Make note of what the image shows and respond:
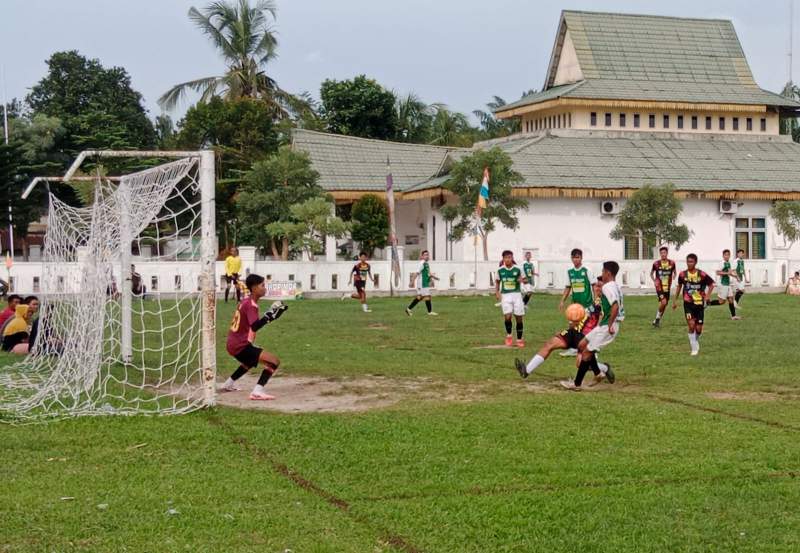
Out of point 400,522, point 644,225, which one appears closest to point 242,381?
point 400,522

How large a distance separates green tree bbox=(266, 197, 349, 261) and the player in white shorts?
27.6 metres

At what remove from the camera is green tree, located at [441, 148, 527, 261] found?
43.2 metres

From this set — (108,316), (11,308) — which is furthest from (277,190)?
(108,316)

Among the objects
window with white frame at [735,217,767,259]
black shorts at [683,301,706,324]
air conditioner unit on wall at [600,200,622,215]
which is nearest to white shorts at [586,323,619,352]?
black shorts at [683,301,706,324]

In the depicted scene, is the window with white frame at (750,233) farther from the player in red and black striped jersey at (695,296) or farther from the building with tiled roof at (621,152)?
the player in red and black striped jersey at (695,296)

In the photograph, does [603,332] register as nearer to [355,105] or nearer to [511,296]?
[511,296]

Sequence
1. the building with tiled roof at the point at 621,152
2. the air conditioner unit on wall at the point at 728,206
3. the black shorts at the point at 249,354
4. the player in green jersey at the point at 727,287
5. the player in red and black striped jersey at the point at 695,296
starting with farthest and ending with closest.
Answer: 1. the air conditioner unit on wall at the point at 728,206
2. the building with tiled roof at the point at 621,152
3. the player in green jersey at the point at 727,287
4. the player in red and black striped jersey at the point at 695,296
5. the black shorts at the point at 249,354

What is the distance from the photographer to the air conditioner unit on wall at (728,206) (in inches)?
2002

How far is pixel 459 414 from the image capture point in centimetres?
1239

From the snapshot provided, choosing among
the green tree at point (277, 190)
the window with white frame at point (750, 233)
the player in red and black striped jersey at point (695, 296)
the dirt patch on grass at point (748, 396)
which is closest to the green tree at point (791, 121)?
the window with white frame at point (750, 233)

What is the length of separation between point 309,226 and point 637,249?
1585cm

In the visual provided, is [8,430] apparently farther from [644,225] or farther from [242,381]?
[644,225]

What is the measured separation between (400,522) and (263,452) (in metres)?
2.78

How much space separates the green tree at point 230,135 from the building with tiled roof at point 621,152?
3.90 m
